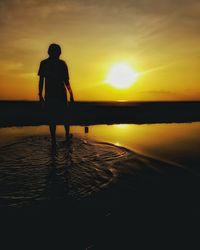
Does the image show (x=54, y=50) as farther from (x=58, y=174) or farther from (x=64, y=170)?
(x=58, y=174)

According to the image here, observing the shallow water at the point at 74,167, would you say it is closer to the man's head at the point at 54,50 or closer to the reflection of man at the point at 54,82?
the reflection of man at the point at 54,82

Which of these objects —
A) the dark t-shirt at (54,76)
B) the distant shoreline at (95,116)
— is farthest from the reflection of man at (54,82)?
the distant shoreline at (95,116)

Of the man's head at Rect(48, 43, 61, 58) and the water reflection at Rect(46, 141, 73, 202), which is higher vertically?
the man's head at Rect(48, 43, 61, 58)

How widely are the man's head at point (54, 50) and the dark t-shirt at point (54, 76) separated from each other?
0.48 ft

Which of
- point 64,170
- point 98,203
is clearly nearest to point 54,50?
point 64,170

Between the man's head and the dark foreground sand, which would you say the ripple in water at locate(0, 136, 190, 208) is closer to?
the dark foreground sand

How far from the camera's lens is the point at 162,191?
402 cm

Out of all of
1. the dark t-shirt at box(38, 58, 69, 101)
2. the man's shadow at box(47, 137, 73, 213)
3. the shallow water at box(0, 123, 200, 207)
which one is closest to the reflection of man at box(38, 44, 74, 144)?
the dark t-shirt at box(38, 58, 69, 101)

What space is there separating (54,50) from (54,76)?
76cm

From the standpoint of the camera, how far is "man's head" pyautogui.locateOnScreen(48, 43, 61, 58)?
7387 mm

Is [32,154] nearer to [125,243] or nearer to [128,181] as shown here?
[128,181]

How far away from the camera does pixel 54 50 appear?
742 centimetres

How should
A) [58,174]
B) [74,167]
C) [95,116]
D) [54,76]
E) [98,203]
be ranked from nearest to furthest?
1. [98,203]
2. [58,174]
3. [74,167]
4. [54,76]
5. [95,116]

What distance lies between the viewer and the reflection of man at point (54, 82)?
7.50 metres
